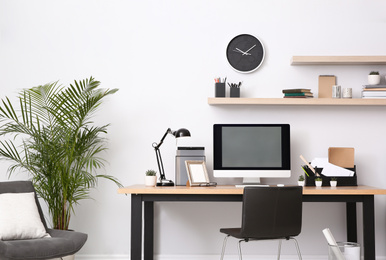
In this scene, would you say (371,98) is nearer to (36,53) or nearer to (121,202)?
(121,202)

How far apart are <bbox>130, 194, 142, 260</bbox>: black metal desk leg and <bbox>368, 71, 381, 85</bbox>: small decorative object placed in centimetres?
217

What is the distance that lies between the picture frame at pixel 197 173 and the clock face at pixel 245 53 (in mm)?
916

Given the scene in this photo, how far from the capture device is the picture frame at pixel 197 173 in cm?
388

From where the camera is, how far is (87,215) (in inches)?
170

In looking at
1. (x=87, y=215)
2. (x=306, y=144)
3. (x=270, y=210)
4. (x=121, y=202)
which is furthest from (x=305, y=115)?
(x=87, y=215)

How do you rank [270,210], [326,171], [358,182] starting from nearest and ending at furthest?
[270,210] → [326,171] → [358,182]

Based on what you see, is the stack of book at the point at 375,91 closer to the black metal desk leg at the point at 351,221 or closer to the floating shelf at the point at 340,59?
the floating shelf at the point at 340,59

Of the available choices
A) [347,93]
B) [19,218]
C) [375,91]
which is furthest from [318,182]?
[19,218]

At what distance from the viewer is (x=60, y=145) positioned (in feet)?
13.1

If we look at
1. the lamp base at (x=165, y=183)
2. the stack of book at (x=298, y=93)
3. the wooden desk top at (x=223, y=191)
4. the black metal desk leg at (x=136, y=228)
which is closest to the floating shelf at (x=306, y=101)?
the stack of book at (x=298, y=93)

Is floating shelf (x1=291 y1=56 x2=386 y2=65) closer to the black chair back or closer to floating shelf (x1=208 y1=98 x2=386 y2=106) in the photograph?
floating shelf (x1=208 y1=98 x2=386 y2=106)

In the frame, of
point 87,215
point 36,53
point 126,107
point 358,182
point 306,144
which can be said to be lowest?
point 87,215

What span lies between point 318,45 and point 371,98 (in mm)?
642

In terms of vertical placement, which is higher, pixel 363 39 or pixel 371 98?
pixel 363 39
